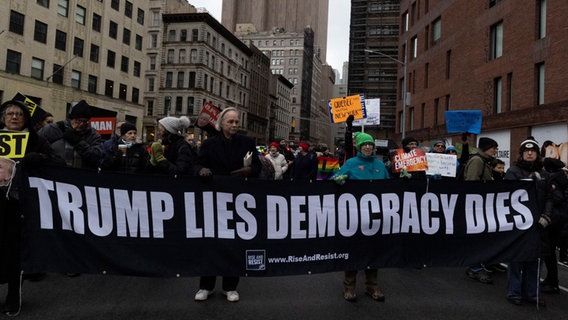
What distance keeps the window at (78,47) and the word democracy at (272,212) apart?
3777 centimetres

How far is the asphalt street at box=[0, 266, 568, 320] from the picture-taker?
4.32 m

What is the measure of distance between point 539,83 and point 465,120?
15979mm

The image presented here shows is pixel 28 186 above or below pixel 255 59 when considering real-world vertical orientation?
below

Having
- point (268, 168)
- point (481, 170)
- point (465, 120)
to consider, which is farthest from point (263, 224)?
point (268, 168)

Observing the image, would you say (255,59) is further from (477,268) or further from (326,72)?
(326,72)

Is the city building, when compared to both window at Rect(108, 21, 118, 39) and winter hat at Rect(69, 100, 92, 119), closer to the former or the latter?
window at Rect(108, 21, 118, 39)

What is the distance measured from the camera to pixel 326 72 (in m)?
189

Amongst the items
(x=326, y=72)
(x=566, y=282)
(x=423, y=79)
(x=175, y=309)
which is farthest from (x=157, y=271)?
(x=326, y=72)

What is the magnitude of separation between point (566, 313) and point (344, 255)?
252 cm

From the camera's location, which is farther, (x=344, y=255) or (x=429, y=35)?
(x=429, y=35)

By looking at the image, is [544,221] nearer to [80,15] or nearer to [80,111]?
[80,111]

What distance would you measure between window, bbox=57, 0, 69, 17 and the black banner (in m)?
37.1

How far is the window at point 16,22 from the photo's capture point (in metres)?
30.8

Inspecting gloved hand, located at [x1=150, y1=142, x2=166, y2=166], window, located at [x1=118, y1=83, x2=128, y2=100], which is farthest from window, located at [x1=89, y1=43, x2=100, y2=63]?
gloved hand, located at [x1=150, y1=142, x2=166, y2=166]
